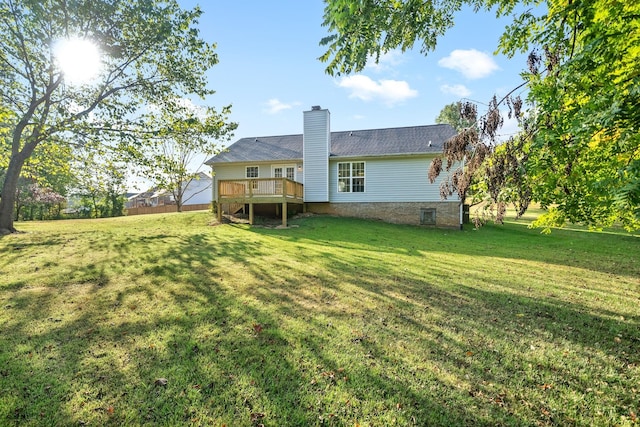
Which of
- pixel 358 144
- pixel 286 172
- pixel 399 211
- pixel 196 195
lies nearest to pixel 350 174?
pixel 358 144

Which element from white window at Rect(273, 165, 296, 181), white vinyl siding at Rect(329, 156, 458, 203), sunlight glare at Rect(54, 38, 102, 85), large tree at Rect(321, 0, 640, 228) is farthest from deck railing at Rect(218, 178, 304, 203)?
large tree at Rect(321, 0, 640, 228)

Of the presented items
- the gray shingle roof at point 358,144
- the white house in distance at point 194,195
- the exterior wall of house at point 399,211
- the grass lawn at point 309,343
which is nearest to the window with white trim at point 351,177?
the gray shingle roof at point 358,144

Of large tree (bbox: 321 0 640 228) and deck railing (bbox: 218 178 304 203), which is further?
deck railing (bbox: 218 178 304 203)

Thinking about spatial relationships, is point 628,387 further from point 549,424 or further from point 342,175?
point 342,175

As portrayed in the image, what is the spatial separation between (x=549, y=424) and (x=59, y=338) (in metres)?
4.85

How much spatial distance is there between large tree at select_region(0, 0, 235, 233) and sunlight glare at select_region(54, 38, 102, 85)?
4 centimetres

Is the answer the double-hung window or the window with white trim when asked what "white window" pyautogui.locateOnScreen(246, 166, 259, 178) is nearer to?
the double-hung window

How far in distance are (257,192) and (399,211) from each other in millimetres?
7464

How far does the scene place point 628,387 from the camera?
285cm

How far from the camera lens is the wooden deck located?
46.9 ft

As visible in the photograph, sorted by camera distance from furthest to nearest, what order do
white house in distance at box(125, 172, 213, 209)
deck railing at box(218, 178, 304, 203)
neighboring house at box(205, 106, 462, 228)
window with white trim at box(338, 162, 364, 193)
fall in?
white house in distance at box(125, 172, 213, 209) → window with white trim at box(338, 162, 364, 193) → neighboring house at box(205, 106, 462, 228) → deck railing at box(218, 178, 304, 203)

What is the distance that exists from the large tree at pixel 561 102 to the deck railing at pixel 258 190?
10.2 meters

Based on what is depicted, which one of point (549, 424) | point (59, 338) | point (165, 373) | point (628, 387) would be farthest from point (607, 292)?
point (59, 338)

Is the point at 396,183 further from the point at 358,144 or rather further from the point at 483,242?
the point at 483,242
